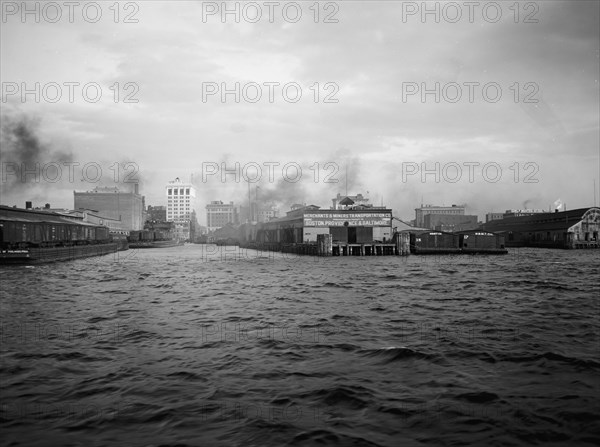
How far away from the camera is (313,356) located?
40.1 ft

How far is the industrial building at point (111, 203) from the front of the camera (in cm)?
14400

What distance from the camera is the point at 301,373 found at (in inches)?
422

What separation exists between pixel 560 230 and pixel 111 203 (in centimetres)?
13252

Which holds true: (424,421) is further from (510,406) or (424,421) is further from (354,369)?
(354,369)

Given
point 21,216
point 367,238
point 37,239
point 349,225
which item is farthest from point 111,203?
point 367,238

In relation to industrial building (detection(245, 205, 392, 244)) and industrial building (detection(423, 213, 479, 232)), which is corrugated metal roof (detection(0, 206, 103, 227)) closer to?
A: industrial building (detection(245, 205, 392, 244))

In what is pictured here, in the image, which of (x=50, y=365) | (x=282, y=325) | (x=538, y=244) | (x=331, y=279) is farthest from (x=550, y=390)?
(x=538, y=244)

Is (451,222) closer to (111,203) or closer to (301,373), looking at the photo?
(111,203)

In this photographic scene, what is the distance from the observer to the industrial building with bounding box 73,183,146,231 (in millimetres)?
144000

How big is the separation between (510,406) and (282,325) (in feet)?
30.0

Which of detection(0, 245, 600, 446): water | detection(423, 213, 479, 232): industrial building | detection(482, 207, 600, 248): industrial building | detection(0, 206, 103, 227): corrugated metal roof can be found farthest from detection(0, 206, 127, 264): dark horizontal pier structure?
detection(423, 213, 479, 232): industrial building

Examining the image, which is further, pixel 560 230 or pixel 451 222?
pixel 451 222

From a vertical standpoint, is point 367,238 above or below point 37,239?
below

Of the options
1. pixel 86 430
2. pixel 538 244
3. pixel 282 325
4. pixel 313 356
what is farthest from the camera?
pixel 538 244
